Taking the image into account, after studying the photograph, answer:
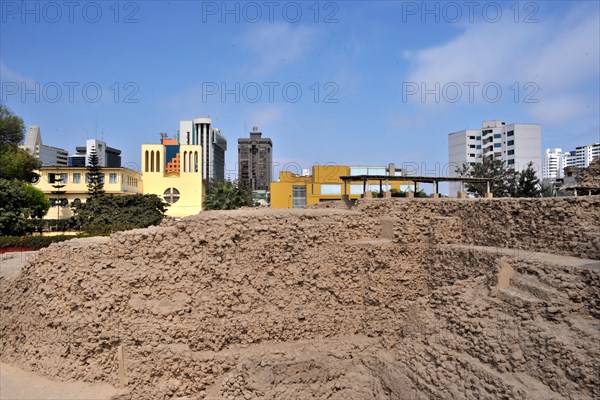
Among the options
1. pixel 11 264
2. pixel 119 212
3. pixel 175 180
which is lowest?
pixel 11 264

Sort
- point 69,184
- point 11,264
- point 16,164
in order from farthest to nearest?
point 69,184 < point 16,164 < point 11,264

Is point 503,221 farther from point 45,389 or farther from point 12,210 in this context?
point 12,210

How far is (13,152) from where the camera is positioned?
29.2 meters

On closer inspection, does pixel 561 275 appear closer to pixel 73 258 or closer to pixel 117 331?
pixel 117 331

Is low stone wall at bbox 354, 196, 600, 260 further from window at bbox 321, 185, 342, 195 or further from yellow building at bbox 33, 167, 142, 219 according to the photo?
yellow building at bbox 33, 167, 142, 219

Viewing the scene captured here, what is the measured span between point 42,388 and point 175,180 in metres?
28.5

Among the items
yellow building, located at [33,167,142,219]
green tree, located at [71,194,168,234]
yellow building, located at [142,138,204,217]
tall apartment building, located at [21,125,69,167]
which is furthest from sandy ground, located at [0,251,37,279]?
tall apartment building, located at [21,125,69,167]

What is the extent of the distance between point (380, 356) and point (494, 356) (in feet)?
9.75

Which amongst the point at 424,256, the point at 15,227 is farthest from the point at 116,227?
the point at 424,256

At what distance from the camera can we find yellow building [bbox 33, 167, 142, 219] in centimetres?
3512

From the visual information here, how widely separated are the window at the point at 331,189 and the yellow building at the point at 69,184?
55.4 ft

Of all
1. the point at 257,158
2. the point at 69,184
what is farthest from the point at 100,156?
the point at 69,184

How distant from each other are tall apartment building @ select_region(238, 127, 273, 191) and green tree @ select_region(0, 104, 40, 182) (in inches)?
2059

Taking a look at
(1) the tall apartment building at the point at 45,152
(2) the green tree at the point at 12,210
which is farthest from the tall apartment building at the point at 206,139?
(2) the green tree at the point at 12,210
